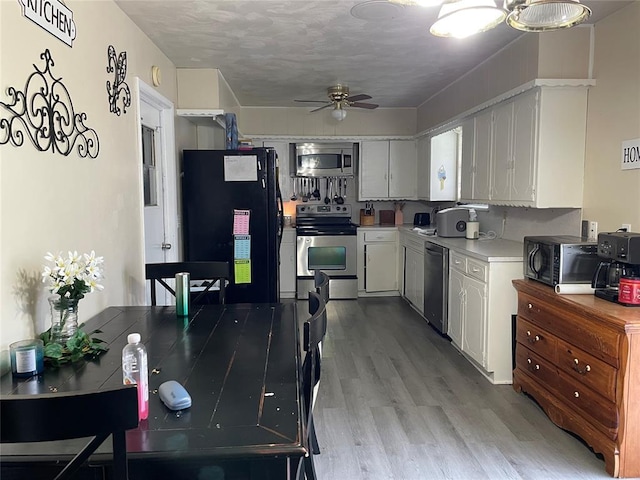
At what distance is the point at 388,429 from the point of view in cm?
264

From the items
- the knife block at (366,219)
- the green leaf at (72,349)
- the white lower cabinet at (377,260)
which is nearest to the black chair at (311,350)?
the green leaf at (72,349)

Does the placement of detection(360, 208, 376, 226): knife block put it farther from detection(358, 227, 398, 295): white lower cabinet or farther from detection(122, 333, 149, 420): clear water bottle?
detection(122, 333, 149, 420): clear water bottle

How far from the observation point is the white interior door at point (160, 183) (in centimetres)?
337

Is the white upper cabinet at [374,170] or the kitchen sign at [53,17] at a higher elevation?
the kitchen sign at [53,17]

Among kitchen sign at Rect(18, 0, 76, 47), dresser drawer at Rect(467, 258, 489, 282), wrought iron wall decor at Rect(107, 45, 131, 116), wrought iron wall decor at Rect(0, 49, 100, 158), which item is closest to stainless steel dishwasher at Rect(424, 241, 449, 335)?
dresser drawer at Rect(467, 258, 489, 282)

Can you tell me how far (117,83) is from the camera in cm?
260

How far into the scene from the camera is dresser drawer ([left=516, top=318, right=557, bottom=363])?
2660mm

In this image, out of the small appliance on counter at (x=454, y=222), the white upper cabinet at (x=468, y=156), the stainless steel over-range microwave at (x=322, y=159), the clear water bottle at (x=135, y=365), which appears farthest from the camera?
the stainless steel over-range microwave at (x=322, y=159)

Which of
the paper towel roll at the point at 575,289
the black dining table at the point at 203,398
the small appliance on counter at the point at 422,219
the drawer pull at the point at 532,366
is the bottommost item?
the drawer pull at the point at 532,366

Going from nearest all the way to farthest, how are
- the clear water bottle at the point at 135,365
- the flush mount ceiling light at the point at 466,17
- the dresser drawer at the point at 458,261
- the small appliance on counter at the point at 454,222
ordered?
1. the clear water bottle at the point at 135,365
2. the flush mount ceiling light at the point at 466,17
3. the dresser drawer at the point at 458,261
4. the small appliance on counter at the point at 454,222

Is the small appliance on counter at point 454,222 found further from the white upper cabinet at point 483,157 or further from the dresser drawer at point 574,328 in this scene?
the dresser drawer at point 574,328

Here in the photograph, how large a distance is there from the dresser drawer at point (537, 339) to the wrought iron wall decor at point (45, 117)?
2670mm

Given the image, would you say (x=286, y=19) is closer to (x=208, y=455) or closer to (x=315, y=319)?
(x=315, y=319)

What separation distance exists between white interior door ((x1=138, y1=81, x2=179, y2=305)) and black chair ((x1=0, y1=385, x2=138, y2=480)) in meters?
2.56
